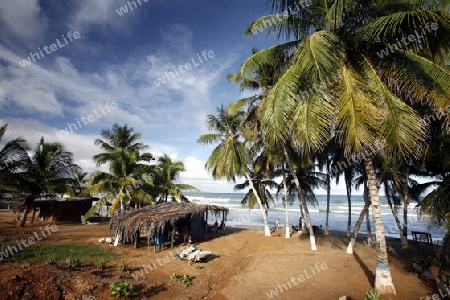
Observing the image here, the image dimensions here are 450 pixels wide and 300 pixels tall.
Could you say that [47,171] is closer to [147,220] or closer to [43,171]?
[43,171]

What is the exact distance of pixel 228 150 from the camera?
18703 mm

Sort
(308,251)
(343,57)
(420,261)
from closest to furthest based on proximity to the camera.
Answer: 1. (343,57)
2. (420,261)
3. (308,251)

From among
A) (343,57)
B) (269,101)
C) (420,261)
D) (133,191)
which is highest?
(343,57)

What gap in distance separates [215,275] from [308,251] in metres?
6.19

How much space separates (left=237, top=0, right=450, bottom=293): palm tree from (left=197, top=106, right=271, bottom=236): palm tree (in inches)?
414

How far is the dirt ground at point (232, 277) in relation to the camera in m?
7.67

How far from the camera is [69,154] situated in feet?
75.9

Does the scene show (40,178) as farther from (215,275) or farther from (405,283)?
(405,283)

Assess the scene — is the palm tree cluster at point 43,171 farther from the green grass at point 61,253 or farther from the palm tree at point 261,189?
the palm tree at point 261,189

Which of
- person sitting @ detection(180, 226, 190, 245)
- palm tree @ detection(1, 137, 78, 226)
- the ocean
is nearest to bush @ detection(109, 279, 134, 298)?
person sitting @ detection(180, 226, 190, 245)

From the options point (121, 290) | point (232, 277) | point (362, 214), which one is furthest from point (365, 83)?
point (121, 290)

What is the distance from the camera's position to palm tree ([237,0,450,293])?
661 centimetres

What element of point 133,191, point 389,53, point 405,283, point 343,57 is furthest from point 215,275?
point 133,191

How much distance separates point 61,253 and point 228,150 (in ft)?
38.7
